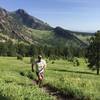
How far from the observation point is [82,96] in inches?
797

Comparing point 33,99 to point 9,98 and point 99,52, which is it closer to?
point 9,98

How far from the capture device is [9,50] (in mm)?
195500

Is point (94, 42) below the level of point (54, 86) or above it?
above

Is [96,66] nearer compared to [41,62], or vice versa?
[41,62]

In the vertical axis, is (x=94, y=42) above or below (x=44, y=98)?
above

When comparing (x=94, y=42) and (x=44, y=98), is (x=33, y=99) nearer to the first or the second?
(x=44, y=98)

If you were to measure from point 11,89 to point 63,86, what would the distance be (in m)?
5.62

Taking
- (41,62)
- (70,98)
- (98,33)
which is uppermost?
(98,33)

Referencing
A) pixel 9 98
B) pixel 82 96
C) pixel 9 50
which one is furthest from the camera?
pixel 9 50

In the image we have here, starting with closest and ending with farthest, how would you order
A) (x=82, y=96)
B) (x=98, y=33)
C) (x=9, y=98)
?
(x=9, y=98) < (x=82, y=96) < (x=98, y=33)

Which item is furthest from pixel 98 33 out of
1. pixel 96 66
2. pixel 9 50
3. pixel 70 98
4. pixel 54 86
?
pixel 9 50

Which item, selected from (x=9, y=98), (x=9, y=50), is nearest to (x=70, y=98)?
(x=9, y=98)

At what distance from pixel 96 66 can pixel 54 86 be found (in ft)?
171

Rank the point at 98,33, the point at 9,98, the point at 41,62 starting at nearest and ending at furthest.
Answer: the point at 9,98 < the point at 41,62 < the point at 98,33
